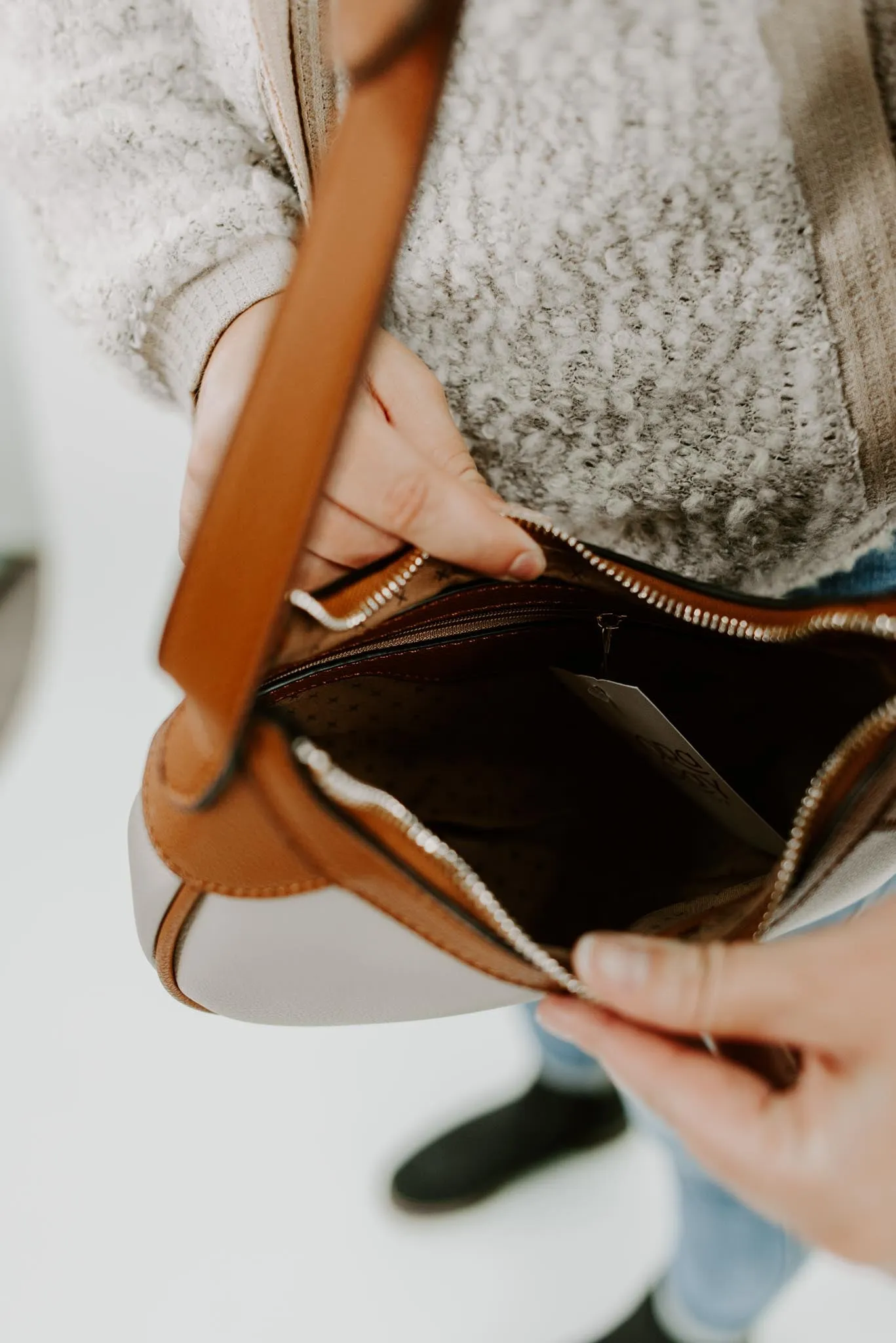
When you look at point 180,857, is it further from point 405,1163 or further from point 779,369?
point 405,1163

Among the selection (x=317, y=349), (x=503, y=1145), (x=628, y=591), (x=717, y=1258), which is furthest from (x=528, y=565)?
(x=503, y=1145)

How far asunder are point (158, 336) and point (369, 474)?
0.44 feet

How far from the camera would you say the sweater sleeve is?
363 mm

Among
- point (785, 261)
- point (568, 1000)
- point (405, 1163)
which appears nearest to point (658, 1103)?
point (568, 1000)

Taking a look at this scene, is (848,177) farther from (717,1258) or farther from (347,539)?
(717,1258)

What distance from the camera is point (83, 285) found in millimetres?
381

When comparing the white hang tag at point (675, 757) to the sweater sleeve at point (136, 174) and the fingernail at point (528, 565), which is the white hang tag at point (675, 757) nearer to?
the fingernail at point (528, 565)

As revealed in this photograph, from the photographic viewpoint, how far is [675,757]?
1.19 ft

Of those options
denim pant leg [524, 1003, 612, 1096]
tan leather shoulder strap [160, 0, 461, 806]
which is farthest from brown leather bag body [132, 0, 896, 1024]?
denim pant leg [524, 1003, 612, 1096]

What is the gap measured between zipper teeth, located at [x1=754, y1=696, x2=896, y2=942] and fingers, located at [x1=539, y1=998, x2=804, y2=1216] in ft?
0.21

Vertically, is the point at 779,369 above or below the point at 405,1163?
above

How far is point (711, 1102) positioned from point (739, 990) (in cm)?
4

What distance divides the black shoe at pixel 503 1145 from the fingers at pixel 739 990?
62cm

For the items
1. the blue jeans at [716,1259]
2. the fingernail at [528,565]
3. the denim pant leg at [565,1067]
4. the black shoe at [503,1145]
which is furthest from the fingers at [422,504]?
the black shoe at [503,1145]
